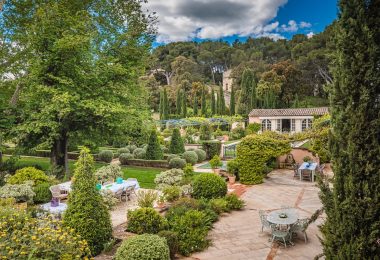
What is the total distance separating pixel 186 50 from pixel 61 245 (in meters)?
79.7

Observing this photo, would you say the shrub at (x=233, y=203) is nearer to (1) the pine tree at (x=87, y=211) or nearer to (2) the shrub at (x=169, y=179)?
(2) the shrub at (x=169, y=179)

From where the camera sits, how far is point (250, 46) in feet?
271

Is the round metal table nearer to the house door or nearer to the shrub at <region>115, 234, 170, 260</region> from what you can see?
the shrub at <region>115, 234, 170, 260</region>

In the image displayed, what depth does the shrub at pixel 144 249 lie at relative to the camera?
583 centimetres

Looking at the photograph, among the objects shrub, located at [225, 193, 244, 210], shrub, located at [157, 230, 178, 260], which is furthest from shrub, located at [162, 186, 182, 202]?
shrub, located at [157, 230, 178, 260]

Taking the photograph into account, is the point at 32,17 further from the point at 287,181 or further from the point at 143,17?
the point at 287,181

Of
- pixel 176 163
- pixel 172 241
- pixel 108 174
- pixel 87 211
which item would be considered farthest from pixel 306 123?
pixel 87 211

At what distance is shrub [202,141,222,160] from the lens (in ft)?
75.5

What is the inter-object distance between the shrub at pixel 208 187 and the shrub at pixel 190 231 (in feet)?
9.77

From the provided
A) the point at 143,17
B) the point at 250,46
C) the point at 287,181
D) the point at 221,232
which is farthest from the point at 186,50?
the point at 221,232

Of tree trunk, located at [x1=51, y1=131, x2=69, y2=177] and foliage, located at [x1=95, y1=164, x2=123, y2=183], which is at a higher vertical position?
tree trunk, located at [x1=51, y1=131, x2=69, y2=177]

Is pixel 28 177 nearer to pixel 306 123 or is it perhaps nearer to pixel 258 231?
pixel 258 231

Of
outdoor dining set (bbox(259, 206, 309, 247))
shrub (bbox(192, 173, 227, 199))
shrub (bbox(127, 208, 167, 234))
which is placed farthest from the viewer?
shrub (bbox(192, 173, 227, 199))

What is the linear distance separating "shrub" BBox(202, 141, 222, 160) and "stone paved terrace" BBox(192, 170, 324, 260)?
9.09 m
